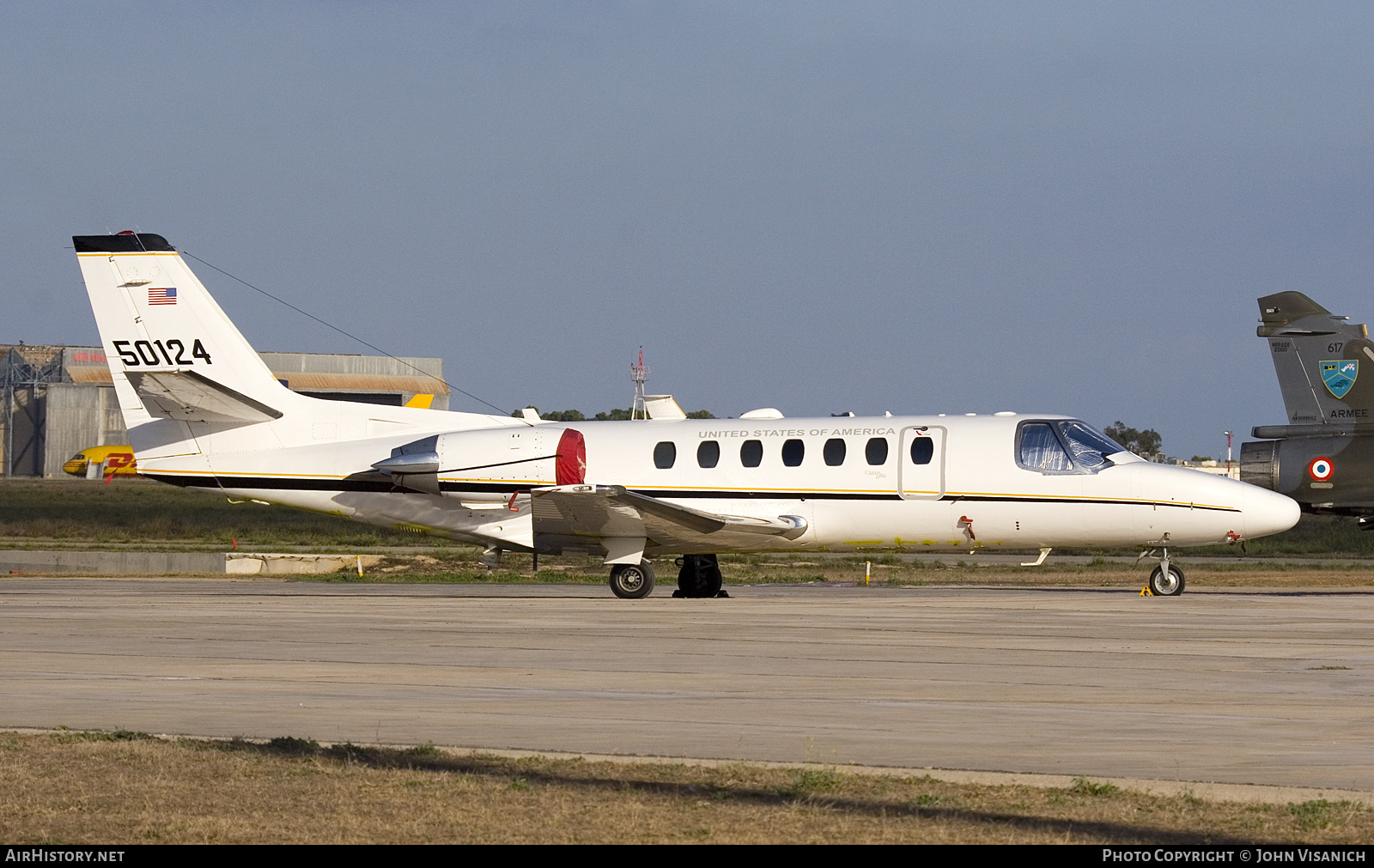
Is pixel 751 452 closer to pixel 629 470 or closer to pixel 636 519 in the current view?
pixel 629 470

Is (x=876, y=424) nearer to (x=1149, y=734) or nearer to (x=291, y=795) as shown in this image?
(x=1149, y=734)

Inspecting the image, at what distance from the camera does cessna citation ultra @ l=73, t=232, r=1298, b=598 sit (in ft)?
76.3

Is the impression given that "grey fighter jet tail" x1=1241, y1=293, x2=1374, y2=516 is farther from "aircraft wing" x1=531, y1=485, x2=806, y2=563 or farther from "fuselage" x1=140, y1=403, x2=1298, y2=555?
"aircraft wing" x1=531, y1=485, x2=806, y2=563

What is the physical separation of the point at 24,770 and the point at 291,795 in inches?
71.1

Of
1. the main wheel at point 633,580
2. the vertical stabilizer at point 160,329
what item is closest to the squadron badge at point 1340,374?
the main wheel at point 633,580

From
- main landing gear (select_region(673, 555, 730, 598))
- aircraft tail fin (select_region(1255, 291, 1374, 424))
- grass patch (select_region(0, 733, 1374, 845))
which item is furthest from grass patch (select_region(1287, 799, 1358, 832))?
aircraft tail fin (select_region(1255, 291, 1374, 424))

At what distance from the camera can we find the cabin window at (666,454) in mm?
25016

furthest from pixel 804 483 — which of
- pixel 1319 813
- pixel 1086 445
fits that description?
pixel 1319 813

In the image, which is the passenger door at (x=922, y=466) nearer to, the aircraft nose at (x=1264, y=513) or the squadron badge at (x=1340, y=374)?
the aircraft nose at (x=1264, y=513)

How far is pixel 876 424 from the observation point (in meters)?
24.2

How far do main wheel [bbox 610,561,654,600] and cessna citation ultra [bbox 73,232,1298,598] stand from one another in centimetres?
3

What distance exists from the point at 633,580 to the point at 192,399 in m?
7.90

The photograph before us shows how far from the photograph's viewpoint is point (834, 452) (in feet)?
79.0
